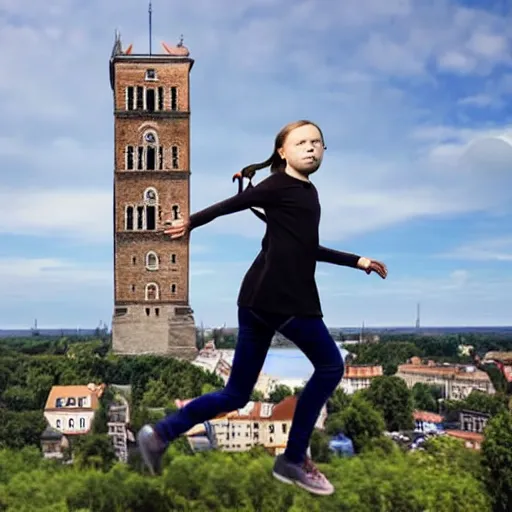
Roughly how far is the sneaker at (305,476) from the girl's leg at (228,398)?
34 cm

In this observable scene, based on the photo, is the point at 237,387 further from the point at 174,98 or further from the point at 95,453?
the point at 174,98

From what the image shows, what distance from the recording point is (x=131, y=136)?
952 inches

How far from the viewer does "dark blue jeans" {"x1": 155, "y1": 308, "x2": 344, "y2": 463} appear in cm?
374

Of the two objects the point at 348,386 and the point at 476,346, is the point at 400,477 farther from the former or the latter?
the point at 476,346

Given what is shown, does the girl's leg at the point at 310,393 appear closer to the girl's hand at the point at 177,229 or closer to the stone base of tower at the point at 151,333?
the girl's hand at the point at 177,229

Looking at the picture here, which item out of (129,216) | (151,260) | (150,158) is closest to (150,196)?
(129,216)

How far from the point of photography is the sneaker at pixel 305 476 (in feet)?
12.7

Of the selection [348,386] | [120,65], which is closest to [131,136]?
[120,65]

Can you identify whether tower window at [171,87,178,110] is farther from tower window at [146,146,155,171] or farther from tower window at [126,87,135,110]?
tower window at [146,146,155,171]

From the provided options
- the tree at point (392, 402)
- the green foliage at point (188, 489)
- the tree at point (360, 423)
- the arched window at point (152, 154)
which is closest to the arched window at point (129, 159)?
the arched window at point (152, 154)

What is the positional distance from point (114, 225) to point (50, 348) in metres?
8.41

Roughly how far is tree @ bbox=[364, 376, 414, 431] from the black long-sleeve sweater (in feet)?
45.8

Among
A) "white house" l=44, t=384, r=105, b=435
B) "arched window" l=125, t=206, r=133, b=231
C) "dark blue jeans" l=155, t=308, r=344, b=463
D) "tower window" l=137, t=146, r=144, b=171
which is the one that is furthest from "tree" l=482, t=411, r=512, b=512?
"tower window" l=137, t=146, r=144, b=171

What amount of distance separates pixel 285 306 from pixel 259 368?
331 millimetres
